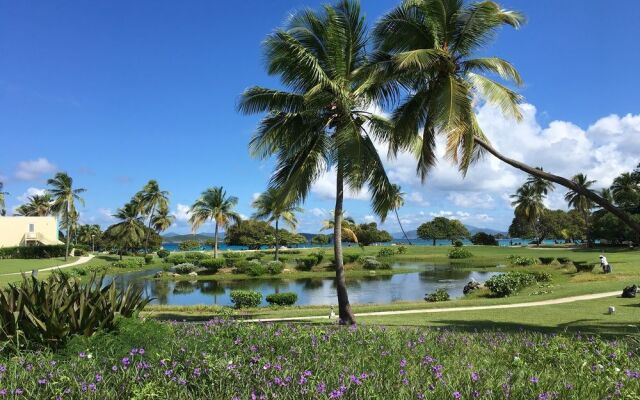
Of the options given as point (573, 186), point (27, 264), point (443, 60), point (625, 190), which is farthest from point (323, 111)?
point (625, 190)

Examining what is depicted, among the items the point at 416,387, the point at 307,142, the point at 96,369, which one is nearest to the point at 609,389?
the point at 416,387

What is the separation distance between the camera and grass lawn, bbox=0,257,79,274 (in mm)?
47031

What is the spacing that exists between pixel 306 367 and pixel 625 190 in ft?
261

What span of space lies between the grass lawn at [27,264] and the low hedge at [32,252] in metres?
2.83

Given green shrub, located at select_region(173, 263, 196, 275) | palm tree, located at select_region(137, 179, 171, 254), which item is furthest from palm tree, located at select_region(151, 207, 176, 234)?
green shrub, located at select_region(173, 263, 196, 275)

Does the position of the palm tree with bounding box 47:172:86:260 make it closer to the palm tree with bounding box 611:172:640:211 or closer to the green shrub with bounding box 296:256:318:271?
the green shrub with bounding box 296:256:318:271

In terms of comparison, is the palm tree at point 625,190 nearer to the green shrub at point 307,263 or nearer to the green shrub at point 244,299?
the green shrub at point 307,263

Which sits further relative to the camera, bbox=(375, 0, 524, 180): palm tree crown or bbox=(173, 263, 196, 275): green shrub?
bbox=(173, 263, 196, 275): green shrub

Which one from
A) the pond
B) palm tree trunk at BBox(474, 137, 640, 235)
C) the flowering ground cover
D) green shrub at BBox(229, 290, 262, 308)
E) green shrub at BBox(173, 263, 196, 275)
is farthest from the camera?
green shrub at BBox(173, 263, 196, 275)

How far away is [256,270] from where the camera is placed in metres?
43.2

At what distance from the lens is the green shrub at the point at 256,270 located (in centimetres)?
4309

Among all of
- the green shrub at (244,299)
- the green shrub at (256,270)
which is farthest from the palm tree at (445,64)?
the green shrub at (256,270)

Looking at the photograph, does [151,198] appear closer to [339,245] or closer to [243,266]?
[243,266]

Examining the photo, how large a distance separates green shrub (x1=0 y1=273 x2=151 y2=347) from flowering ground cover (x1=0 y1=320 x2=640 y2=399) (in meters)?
0.42
